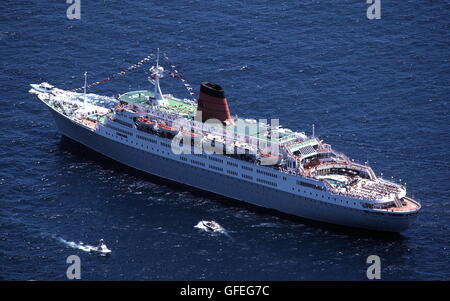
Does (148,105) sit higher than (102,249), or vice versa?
(148,105)

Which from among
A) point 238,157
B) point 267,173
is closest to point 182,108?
point 238,157

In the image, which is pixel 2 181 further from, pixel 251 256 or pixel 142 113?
pixel 251 256

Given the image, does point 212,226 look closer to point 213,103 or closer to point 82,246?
point 82,246

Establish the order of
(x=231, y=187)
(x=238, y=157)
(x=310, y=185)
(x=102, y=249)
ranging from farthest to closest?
1. (x=231, y=187)
2. (x=238, y=157)
3. (x=310, y=185)
4. (x=102, y=249)

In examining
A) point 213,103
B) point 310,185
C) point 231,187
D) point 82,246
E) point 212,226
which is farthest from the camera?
point 213,103

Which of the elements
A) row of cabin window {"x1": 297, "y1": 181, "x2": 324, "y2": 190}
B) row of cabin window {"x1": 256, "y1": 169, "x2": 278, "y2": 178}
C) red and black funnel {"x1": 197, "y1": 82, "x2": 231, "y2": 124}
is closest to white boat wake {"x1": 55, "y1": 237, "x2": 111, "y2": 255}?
row of cabin window {"x1": 256, "y1": 169, "x2": 278, "y2": 178}

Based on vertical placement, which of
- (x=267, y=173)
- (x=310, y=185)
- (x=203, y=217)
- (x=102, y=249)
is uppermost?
(x=267, y=173)
